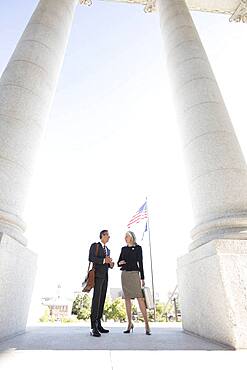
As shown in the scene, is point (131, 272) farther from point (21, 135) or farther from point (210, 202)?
point (21, 135)

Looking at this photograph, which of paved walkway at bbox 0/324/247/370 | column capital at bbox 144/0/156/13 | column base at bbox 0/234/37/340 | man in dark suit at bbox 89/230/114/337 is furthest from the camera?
column capital at bbox 144/0/156/13

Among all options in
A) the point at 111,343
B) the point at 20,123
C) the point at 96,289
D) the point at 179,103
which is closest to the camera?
the point at 111,343

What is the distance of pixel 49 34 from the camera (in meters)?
24.5

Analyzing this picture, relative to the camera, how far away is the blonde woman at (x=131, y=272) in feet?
55.4

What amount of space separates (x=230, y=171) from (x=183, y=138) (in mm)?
4844

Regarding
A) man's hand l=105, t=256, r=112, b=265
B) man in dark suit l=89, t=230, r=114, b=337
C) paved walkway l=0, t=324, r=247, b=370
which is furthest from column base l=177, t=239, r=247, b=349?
man in dark suit l=89, t=230, r=114, b=337

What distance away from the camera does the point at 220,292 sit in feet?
41.1

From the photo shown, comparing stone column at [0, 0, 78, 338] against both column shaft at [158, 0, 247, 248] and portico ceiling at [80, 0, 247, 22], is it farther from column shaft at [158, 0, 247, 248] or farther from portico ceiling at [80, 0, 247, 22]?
Result: portico ceiling at [80, 0, 247, 22]

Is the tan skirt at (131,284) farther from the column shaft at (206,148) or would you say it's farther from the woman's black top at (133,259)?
the column shaft at (206,148)

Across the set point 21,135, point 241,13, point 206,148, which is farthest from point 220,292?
point 241,13

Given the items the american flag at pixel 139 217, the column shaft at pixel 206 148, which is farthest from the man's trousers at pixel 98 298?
the american flag at pixel 139 217

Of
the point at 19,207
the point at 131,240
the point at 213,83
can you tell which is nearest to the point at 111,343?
the point at 131,240

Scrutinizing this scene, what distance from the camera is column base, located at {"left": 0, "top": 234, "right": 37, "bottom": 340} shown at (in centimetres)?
1344
